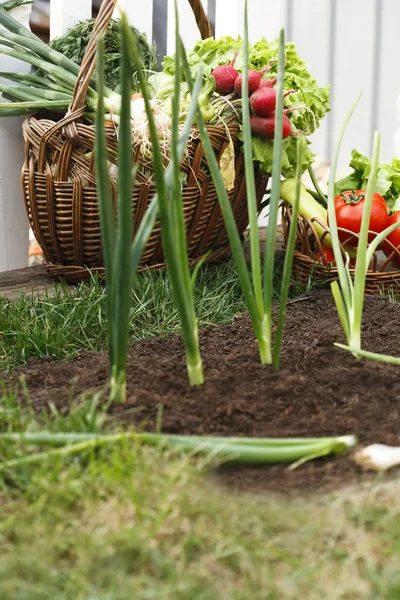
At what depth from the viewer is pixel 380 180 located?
3.10 meters

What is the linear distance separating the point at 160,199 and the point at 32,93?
185cm

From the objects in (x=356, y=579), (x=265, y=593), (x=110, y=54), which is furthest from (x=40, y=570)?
(x=110, y=54)

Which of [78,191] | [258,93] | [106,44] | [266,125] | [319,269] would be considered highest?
[106,44]

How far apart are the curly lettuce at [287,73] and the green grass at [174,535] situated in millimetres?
1898

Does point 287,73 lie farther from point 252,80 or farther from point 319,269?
point 319,269

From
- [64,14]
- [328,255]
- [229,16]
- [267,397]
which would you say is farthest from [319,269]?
[229,16]

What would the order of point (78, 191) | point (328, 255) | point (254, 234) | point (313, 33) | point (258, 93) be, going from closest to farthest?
point (254, 234) < point (78, 191) < point (258, 93) < point (328, 255) < point (313, 33)

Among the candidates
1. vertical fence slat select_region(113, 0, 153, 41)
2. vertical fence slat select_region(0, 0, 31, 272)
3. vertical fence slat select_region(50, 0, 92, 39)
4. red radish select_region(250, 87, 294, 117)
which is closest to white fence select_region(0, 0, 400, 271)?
vertical fence slat select_region(113, 0, 153, 41)

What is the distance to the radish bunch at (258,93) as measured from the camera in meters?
2.62

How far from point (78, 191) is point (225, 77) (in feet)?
2.38

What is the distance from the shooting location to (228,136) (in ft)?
8.59

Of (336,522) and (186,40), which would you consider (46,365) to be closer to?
(336,522)

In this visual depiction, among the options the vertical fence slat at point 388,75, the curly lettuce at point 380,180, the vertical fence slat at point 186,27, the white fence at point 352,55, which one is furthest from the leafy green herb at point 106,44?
the vertical fence slat at point 388,75

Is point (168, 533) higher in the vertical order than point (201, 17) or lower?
lower
